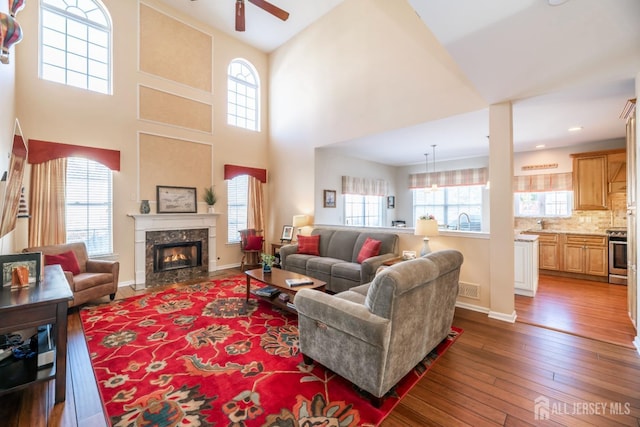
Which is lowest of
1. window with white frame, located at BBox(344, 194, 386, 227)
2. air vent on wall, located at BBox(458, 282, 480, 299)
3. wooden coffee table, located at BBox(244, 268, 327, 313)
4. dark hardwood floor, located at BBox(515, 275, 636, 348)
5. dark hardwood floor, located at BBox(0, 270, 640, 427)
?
dark hardwood floor, located at BBox(0, 270, 640, 427)

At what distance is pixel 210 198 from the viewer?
5.85 meters

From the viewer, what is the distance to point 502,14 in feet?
6.72

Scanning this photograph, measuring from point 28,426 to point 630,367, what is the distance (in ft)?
15.0

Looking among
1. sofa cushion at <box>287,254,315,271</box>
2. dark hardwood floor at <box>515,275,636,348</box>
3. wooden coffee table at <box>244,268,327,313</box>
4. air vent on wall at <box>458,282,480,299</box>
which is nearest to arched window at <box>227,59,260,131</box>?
sofa cushion at <box>287,254,315,271</box>

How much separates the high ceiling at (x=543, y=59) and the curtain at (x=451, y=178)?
6.33ft

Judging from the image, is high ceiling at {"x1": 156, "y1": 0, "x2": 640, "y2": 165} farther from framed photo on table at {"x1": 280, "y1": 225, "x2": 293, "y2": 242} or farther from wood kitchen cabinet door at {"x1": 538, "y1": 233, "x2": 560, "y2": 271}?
framed photo on table at {"x1": 280, "y1": 225, "x2": 293, "y2": 242}

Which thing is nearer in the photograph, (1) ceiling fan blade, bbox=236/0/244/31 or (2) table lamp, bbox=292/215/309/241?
(1) ceiling fan blade, bbox=236/0/244/31

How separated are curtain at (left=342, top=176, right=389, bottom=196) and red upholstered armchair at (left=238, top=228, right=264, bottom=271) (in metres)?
2.36

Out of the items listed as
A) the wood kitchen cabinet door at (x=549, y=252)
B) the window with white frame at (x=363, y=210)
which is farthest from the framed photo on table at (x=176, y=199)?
the wood kitchen cabinet door at (x=549, y=252)

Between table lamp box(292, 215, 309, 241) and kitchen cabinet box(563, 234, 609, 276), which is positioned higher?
table lamp box(292, 215, 309, 241)

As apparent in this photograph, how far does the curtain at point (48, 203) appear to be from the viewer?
13.3 ft

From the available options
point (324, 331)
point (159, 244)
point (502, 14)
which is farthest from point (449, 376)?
point (159, 244)

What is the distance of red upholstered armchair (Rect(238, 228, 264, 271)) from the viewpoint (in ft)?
19.9

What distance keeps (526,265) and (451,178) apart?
3.63 metres
